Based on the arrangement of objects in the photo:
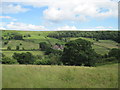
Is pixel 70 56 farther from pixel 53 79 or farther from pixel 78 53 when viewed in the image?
pixel 53 79

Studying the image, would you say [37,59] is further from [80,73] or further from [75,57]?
[80,73]

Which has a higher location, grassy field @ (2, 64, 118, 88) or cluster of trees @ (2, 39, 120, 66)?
grassy field @ (2, 64, 118, 88)

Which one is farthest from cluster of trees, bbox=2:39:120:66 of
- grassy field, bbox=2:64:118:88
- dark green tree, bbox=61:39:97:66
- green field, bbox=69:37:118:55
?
grassy field, bbox=2:64:118:88

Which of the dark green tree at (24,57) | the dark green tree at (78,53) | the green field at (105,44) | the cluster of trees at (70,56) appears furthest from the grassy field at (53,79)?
the dark green tree at (24,57)

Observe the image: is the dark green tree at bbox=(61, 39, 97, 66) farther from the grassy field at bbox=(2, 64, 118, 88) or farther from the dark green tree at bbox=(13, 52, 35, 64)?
the grassy field at bbox=(2, 64, 118, 88)

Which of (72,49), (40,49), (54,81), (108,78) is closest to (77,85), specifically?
(54,81)

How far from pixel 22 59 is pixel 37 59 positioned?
2958 millimetres

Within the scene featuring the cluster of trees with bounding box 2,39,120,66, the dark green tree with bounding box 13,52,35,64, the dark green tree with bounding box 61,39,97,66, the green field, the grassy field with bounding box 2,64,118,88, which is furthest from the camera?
the dark green tree with bounding box 13,52,35,64

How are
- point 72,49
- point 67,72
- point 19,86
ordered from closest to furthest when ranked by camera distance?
point 19,86, point 67,72, point 72,49

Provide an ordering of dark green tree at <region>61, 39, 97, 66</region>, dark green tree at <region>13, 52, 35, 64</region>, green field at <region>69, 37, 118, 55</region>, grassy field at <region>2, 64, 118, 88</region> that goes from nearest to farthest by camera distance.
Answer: grassy field at <region>2, 64, 118, 88</region> → green field at <region>69, 37, 118, 55</region> → dark green tree at <region>61, 39, 97, 66</region> → dark green tree at <region>13, 52, 35, 64</region>

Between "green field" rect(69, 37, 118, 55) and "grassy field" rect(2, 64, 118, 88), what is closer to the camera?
"grassy field" rect(2, 64, 118, 88)

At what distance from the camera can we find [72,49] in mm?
21734

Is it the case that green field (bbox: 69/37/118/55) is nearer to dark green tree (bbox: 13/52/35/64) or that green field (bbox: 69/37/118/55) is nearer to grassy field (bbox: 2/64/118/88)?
grassy field (bbox: 2/64/118/88)

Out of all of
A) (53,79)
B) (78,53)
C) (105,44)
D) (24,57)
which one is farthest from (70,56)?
(53,79)
